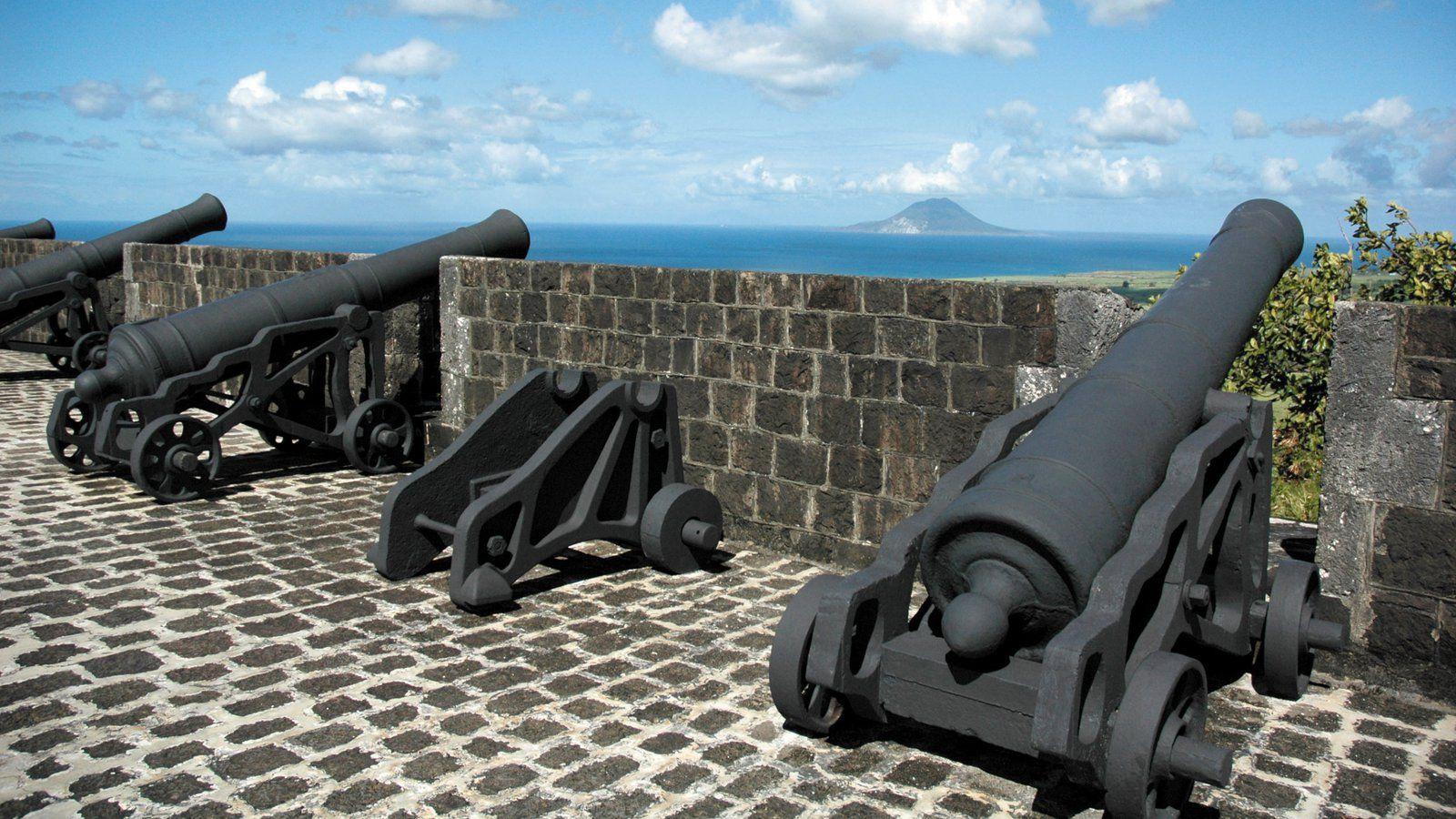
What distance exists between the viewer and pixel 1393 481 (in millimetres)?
4559

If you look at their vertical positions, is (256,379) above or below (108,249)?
below

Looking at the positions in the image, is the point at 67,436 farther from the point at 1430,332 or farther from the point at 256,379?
the point at 1430,332

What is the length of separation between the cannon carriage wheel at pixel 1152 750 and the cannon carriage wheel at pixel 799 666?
937 millimetres

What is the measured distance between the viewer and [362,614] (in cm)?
529

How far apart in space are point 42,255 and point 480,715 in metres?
14.7

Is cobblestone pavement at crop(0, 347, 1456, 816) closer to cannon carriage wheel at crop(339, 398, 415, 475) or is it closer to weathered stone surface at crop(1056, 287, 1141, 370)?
weathered stone surface at crop(1056, 287, 1141, 370)

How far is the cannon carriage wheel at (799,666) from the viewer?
Answer: 3.74 metres

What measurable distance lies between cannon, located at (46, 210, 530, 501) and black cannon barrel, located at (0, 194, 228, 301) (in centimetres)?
554

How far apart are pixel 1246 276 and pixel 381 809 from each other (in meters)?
3.54

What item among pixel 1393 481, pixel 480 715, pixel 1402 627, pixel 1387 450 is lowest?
pixel 480 715

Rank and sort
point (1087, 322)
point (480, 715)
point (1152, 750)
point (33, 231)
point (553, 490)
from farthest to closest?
point (33, 231)
point (553, 490)
point (1087, 322)
point (480, 715)
point (1152, 750)

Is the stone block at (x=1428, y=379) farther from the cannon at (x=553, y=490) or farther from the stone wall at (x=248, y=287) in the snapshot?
the stone wall at (x=248, y=287)

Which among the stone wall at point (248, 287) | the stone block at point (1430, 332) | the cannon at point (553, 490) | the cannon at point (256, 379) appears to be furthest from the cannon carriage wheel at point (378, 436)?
the stone block at point (1430, 332)

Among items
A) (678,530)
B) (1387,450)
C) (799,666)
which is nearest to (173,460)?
(678,530)
